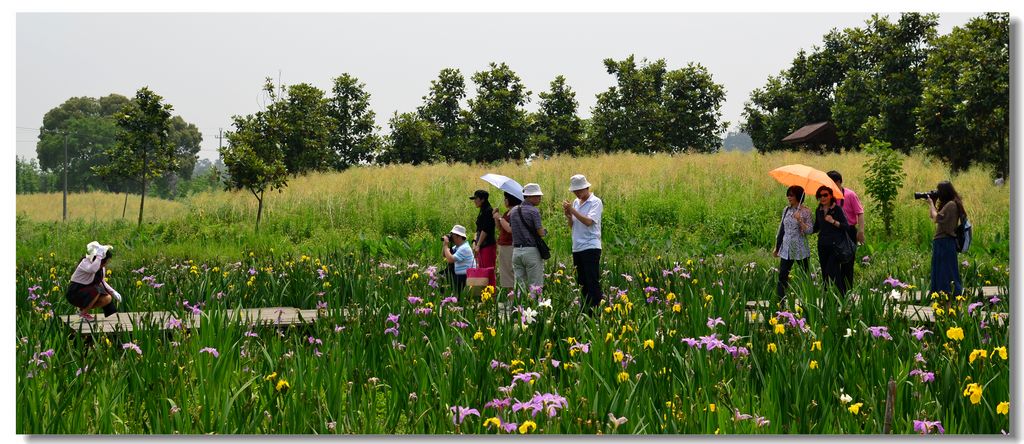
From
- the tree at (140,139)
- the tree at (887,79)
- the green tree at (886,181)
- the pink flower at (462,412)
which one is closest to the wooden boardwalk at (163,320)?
the pink flower at (462,412)

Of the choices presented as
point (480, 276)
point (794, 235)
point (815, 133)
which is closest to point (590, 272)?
point (480, 276)

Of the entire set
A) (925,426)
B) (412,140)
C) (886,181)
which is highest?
(412,140)

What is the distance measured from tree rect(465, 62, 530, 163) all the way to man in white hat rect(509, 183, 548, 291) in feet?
63.1

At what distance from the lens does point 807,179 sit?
7535 millimetres

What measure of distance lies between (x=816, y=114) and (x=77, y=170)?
25.9 meters

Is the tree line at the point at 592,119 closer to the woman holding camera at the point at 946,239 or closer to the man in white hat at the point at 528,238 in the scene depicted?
the woman holding camera at the point at 946,239

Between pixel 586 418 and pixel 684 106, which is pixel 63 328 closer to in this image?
pixel 586 418

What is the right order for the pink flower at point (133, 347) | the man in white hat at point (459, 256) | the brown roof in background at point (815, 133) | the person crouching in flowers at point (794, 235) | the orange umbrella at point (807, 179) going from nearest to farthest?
the pink flower at point (133, 347)
the person crouching in flowers at point (794, 235)
the orange umbrella at point (807, 179)
the man in white hat at point (459, 256)
the brown roof in background at point (815, 133)

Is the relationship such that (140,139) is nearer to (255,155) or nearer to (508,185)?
(255,155)

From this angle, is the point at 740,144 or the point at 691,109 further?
the point at 740,144

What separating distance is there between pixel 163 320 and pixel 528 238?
304cm

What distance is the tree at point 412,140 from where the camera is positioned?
91.7 feet

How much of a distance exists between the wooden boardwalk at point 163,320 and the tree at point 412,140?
21547 millimetres

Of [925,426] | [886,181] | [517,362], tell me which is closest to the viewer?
[925,426]
